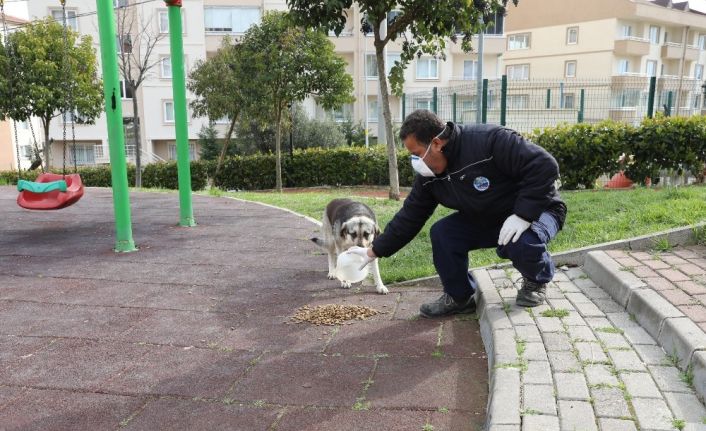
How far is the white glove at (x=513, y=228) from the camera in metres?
3.61

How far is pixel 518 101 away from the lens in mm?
13586

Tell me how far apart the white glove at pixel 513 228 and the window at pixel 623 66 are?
1717 inches

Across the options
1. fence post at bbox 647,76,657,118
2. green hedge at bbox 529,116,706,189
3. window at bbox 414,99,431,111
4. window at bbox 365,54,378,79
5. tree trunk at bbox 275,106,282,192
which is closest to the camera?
green hedge at bbox 529,116,706,189

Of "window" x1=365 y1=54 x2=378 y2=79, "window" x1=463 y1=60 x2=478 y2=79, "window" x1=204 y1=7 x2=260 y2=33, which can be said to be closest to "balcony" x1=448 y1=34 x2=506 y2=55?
"window" x1=463 y1=60 x2=478 y2=79

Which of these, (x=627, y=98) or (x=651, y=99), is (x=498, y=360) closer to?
(x=651, y=99)

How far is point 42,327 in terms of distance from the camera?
417cm

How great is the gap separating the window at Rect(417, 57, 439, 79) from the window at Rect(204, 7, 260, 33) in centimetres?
1058

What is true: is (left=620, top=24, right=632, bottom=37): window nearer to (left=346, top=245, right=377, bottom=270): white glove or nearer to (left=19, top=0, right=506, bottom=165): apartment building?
(left=19, top=0, right=506, bottom=165): apartment building

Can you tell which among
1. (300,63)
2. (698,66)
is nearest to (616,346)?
(300,63)

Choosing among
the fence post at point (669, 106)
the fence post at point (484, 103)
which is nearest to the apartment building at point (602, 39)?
the fence post at point (669, 106)

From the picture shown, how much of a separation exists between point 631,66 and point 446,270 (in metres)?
Answer: 45.1

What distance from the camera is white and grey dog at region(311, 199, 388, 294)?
5.23 metres

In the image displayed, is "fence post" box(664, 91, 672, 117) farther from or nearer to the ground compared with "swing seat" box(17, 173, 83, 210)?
farther from the ground

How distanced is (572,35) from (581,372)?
4472 centimetres
